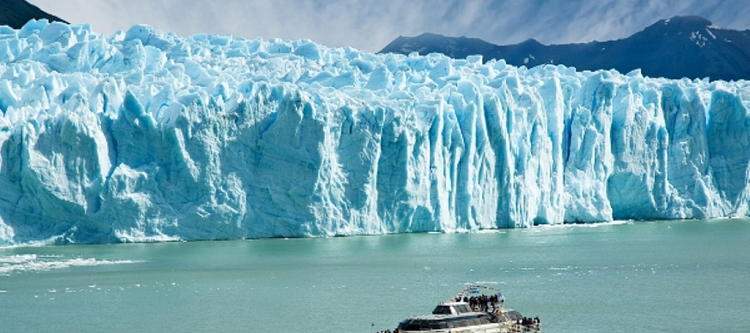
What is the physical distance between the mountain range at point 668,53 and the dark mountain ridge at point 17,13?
35.6 metres

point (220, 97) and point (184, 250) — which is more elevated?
point (220, 97)

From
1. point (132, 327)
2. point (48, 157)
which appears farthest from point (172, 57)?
point (132, 327)

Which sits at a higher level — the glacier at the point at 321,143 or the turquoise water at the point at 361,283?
the glacier at the point at 321,143

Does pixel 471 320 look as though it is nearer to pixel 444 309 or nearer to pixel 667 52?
pixel 444 309

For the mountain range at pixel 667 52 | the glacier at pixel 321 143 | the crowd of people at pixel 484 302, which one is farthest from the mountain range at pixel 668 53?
the crowd of people at pixel 484 302

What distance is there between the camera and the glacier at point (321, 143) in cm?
2830

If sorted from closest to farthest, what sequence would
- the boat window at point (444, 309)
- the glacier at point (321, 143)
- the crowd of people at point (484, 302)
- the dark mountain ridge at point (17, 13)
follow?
the boat window at point (444, 309) → the crowd of people at point (484, 302) → the glacier at point (321, 143) → the dark mountain ridge at point (17, 13)

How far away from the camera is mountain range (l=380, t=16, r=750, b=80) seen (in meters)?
68.1

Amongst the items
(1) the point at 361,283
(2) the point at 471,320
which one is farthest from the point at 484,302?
(1) the point at 361,283

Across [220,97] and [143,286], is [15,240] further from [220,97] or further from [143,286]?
[143,286]

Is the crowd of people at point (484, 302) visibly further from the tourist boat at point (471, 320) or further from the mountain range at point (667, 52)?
the mountain range at point (667, 52)

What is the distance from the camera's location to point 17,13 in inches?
2393

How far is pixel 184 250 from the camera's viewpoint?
27812 mm

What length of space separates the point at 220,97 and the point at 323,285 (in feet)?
38.9
